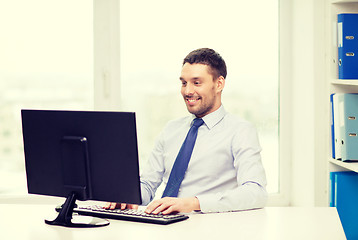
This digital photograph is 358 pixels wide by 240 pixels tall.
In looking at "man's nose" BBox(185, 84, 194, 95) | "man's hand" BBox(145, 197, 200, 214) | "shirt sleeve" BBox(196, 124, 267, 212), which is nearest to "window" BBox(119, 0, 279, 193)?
"man's nose" BBox(185, 84, 194, 95)

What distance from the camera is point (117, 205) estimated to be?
2.19m

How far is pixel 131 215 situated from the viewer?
2035 millimetres

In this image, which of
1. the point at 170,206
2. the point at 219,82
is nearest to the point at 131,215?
the point at 170,206

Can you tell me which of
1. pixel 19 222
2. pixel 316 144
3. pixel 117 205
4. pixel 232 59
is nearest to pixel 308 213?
pixel 117 205

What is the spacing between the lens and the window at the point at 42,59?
377 cm

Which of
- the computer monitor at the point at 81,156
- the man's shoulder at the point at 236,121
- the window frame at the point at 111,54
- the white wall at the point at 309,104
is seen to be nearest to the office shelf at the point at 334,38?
the white wall at the point at 309,104

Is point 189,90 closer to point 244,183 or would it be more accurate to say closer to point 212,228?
point 244,183

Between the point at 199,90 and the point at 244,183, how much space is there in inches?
19.3

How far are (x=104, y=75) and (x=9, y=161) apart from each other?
0.86 meters

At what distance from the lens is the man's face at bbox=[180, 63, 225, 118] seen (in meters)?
2.52

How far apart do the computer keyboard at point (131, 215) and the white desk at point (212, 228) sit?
21 millimetres

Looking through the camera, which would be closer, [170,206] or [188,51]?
[170,206]

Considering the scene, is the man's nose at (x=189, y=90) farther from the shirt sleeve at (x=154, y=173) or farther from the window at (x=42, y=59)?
the window at (x=42, y=59)

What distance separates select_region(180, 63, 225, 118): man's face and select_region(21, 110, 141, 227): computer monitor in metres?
0.67
